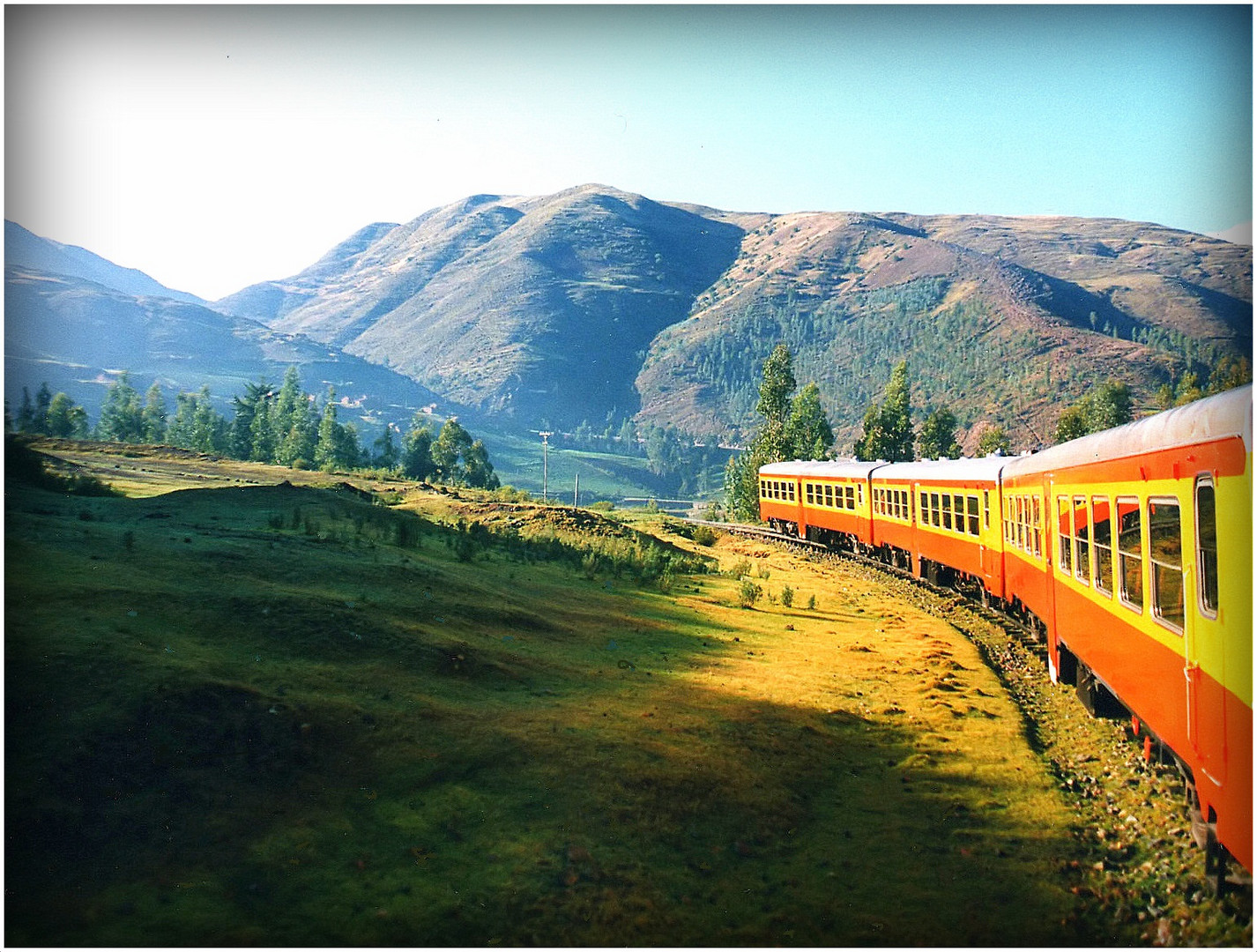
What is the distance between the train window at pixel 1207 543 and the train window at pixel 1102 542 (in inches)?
121

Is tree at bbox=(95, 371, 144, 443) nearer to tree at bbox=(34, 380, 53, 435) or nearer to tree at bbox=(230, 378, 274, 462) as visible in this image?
tree at bbox=(230, 378, 274, 462)

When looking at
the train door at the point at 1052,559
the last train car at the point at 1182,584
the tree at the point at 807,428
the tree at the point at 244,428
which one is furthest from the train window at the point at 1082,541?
the tree at the point at 244,428

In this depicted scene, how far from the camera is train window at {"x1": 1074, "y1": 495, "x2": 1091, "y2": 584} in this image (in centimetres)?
992

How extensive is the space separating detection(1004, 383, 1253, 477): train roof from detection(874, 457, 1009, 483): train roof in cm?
837

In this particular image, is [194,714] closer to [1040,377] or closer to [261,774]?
[261,774]

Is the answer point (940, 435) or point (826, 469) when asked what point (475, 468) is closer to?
point (940, 435)

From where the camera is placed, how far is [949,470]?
22078mm

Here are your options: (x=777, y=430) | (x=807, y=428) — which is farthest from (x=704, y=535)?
(x=807, y=428)

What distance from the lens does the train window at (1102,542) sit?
8.79 metres

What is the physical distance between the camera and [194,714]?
24.6 ft

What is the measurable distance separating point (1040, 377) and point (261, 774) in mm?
160563

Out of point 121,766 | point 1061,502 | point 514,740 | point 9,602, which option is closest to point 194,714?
point 121,766

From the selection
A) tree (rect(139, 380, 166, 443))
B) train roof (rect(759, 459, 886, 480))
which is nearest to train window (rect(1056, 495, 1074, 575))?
train roof (rect(759, 459, 886, 480))

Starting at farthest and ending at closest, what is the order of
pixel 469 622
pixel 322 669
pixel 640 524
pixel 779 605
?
1. pixel 640 524
2. pixel 779 605
3. pixel 469 622
4. pixel 322 669
